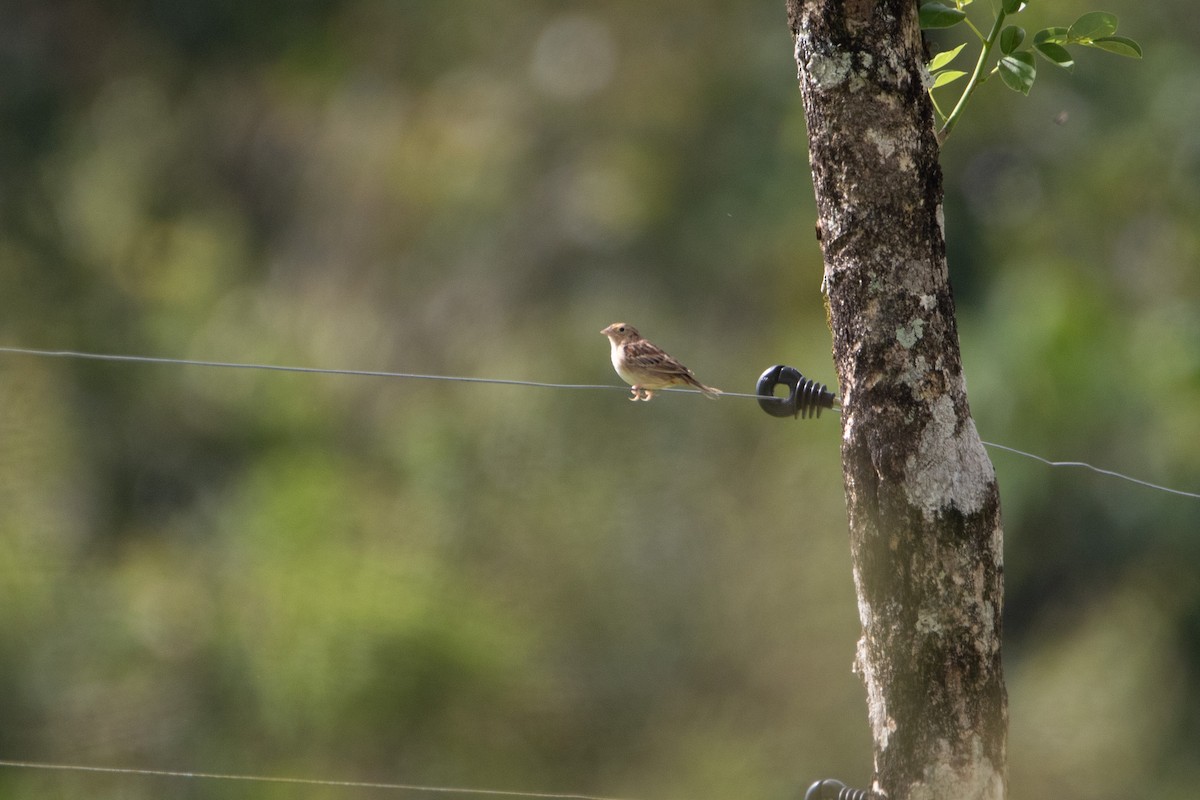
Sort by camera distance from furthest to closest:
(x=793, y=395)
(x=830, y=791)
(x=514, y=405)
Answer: (x=514, y=405) < (x=793, y=395) < (x=830, y=791)

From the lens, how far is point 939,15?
8.47 ft

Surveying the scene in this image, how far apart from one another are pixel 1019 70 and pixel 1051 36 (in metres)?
0.11

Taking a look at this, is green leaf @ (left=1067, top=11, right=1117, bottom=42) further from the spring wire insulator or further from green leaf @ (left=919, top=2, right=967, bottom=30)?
the spring wire insulator

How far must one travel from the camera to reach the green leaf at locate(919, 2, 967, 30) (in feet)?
8.45

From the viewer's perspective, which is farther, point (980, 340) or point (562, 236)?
point (562, 236)

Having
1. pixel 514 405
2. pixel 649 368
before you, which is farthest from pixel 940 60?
pixel 514 405

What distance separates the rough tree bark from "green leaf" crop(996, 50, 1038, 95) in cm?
18

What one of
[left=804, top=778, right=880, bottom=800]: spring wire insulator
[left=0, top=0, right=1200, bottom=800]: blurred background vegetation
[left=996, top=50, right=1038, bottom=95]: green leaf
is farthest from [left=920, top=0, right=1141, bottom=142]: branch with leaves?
[left=0, top=0, right=1200, bottom=800]: blurred background vegetation

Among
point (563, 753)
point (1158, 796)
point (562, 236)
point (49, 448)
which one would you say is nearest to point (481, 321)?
point (562, 236)

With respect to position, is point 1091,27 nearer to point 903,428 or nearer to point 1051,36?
point 1051,36

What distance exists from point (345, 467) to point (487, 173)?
4.85 m

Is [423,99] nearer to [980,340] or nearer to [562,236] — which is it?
[562,236]

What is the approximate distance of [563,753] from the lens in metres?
11.9

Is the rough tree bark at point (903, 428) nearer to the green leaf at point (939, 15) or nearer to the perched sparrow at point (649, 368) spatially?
the green leaf at point (939, 15)
